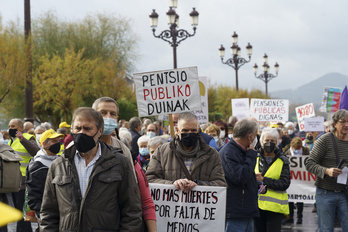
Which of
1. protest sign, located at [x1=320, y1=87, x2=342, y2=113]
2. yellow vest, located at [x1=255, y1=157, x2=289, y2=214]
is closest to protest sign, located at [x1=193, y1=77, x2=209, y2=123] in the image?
yellow vest, located at [x1=255, y1=157, x2=289, y2=214]

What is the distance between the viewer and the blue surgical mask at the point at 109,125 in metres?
3.97

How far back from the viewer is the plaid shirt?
3342 millimetres

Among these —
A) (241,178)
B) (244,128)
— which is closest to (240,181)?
(241,178)

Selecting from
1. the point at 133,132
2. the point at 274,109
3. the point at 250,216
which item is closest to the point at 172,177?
the point at 250,216

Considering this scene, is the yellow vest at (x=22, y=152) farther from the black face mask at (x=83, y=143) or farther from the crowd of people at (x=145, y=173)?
the black face mask at (x=83, y=143)

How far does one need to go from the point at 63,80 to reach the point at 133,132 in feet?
65.7

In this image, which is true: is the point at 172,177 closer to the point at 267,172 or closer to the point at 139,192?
the point at 139,192

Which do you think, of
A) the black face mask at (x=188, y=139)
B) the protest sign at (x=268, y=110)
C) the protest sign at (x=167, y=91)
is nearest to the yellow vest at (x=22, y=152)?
the protest sign at (x=167, y=91)

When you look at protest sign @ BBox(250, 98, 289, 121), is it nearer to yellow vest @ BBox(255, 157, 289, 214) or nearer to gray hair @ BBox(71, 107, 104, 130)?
yellow vest @ BBox(255, 157, 289, 214)

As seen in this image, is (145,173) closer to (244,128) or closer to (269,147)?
(244,128)

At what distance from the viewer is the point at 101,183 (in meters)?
3.30

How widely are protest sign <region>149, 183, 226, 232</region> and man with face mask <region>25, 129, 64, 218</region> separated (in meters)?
1.19

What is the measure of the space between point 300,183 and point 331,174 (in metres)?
3.60

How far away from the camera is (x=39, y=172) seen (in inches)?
203
